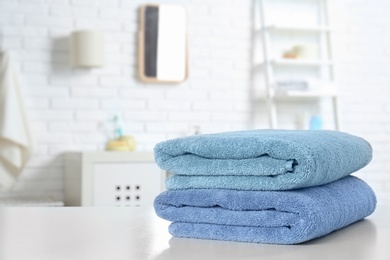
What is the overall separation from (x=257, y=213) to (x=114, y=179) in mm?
3146

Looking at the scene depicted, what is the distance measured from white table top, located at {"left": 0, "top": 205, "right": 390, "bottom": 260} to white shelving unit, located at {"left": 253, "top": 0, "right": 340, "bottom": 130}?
3.49 m

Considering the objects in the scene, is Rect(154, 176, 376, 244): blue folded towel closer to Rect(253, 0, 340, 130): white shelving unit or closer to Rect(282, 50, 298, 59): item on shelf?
Rect(253, 0, 340, 130): white shelving unit

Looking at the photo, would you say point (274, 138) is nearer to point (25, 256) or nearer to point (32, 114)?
point (25, 256)

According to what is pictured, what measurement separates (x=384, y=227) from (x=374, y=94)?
422 centimetres

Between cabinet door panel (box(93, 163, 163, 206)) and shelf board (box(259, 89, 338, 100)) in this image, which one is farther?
shelf board (box(259, 89, 338, 100))

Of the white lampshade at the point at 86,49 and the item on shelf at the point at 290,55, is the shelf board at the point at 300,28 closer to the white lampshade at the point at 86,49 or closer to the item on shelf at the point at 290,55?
the item on shelf at the point at 290,55

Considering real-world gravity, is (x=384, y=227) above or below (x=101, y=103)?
below

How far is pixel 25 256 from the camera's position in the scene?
2.65ft

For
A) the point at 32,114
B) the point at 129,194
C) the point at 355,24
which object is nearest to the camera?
the point at 129,194

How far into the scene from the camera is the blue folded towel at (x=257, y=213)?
0.89 metres

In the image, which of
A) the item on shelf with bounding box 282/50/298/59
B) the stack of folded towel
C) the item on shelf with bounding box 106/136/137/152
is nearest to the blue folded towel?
the stack of folded towel

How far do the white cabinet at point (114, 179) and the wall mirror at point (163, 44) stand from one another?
27.6 inches

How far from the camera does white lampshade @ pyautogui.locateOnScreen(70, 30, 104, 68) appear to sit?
4246 millimetres

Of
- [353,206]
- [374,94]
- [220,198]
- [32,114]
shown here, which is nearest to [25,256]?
[220,198]
